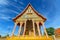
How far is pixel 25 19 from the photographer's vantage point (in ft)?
85.7

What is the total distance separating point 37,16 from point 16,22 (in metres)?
4.66

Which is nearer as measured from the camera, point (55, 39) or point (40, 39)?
point (40, 39)

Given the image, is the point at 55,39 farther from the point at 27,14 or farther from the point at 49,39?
the point at 27,14

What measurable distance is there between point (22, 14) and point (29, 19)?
6.11 feet

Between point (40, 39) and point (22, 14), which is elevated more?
point (22, 14)

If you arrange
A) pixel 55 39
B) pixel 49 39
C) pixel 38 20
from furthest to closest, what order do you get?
pixel 38 20 → pixel 55 39 → pixel 49 39

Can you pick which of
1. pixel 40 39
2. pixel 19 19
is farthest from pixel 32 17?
pixel 40 39

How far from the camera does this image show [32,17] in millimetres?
26172

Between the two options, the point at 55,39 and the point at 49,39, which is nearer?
the point at 49,39

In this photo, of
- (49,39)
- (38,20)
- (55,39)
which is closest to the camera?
(49,39)

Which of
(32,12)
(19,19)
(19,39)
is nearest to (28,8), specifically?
(32,12)

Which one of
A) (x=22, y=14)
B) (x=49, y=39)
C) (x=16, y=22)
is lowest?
(x=49, y=39)

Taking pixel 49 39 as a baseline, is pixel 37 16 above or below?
above

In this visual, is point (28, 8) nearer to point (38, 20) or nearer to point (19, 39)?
point (38, 20)
